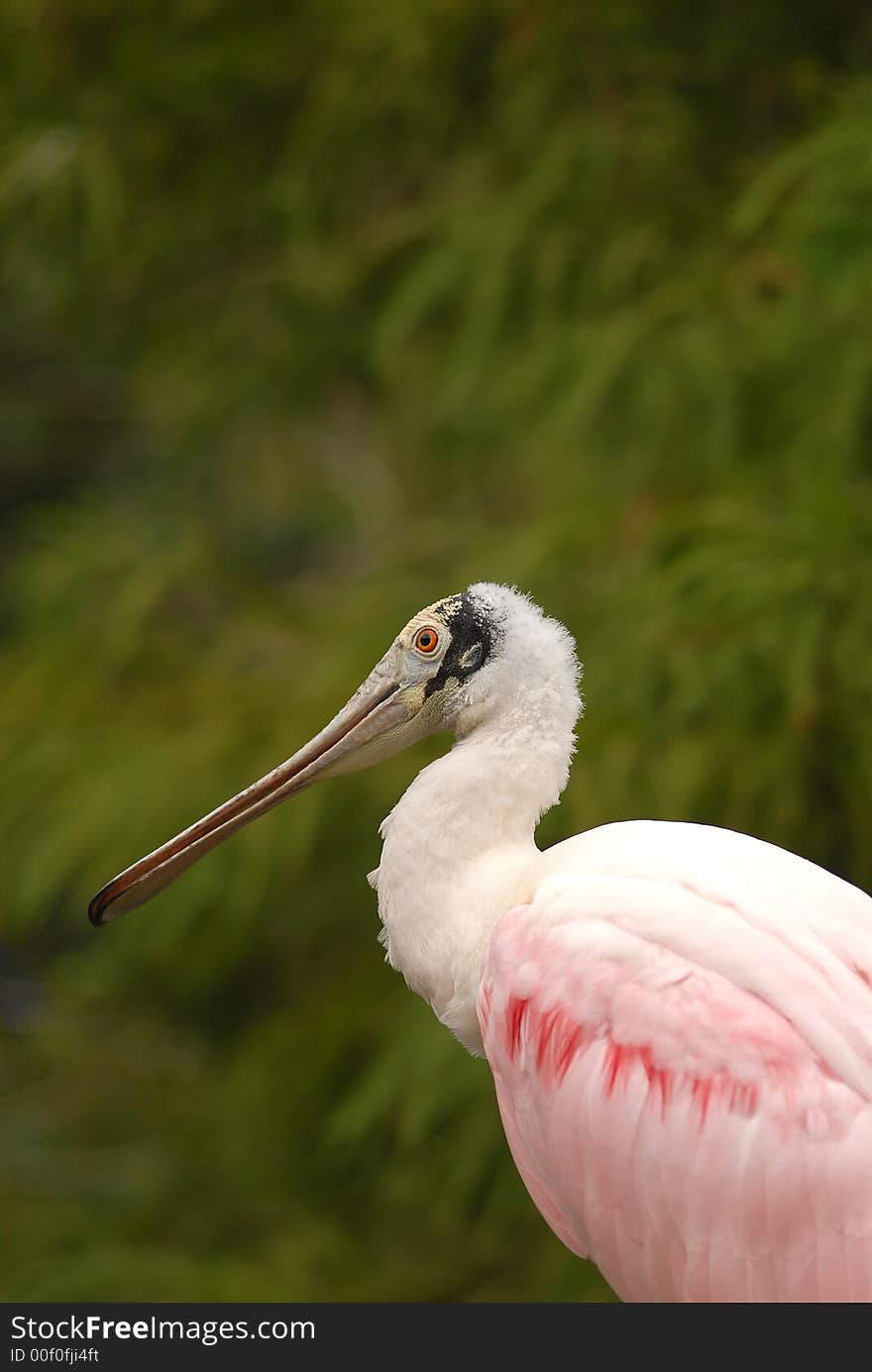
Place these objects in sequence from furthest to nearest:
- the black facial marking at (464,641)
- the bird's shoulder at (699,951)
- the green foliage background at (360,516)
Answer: the green foliage background at (360,516) < the black facial marking at (464,641) < the bird's shoulder at (699,951)

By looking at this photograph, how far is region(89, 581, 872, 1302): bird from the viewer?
2.48 metres

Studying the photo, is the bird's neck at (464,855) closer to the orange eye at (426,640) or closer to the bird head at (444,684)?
the bird head at (444,684)

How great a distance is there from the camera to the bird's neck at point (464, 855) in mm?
2711

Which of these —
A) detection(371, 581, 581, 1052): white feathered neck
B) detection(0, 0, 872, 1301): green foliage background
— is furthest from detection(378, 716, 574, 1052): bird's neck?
detection(0, 0, 872, 1301): green foliage background

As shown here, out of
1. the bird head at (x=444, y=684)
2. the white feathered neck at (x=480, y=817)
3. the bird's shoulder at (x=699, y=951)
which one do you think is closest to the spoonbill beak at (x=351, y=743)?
the bird head at (x=444, y=684)

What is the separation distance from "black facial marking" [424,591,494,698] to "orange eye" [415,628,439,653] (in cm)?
2

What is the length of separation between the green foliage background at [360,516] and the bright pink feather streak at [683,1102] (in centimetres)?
143

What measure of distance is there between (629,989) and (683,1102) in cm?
18

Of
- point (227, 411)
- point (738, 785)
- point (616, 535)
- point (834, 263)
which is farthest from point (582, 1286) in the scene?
point (227, 411)

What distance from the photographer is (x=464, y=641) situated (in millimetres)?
2848

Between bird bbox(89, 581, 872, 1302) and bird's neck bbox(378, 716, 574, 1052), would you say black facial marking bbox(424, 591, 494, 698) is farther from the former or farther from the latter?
bird's neck bbox(378, 716, 574, 1052)

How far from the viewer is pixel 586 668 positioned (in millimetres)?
4277

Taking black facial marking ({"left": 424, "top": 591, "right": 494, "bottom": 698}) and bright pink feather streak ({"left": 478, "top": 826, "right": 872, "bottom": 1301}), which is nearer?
bright pink feather streak ({"left": 478, "top": 826, "right": 872, "bottom": 1301})

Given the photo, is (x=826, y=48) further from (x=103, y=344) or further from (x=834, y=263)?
(x=103, y=344)
